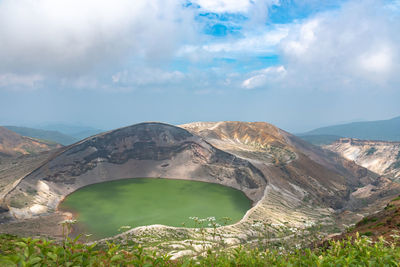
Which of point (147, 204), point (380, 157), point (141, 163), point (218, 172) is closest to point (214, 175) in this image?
point (218, 172)

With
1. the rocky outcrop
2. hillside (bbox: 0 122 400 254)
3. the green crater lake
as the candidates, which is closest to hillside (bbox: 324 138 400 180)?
the rocky outcrop

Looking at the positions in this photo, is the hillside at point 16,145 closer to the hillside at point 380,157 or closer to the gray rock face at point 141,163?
the gray rock face at point 141,163

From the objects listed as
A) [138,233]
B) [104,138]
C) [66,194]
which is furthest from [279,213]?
[104,138]

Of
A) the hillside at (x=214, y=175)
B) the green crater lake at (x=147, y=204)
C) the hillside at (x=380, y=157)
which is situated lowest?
the green crater lake at (x=147, y=204)

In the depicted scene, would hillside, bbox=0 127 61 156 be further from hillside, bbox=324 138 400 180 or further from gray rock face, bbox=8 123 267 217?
hillside, bbox=324 138 400 180

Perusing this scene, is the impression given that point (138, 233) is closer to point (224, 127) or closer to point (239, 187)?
point (239, 187)

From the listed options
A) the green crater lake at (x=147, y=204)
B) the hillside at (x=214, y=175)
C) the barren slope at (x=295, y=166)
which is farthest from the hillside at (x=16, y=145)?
the barren slope at (x=295, y=166)

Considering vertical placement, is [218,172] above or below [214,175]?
above

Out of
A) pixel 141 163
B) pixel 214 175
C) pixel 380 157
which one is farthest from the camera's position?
pixel 380 157

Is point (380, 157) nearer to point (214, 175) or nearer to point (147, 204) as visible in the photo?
point (214, 175)

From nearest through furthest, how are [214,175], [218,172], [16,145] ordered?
[218,172] → [214,175] → [16,145]
